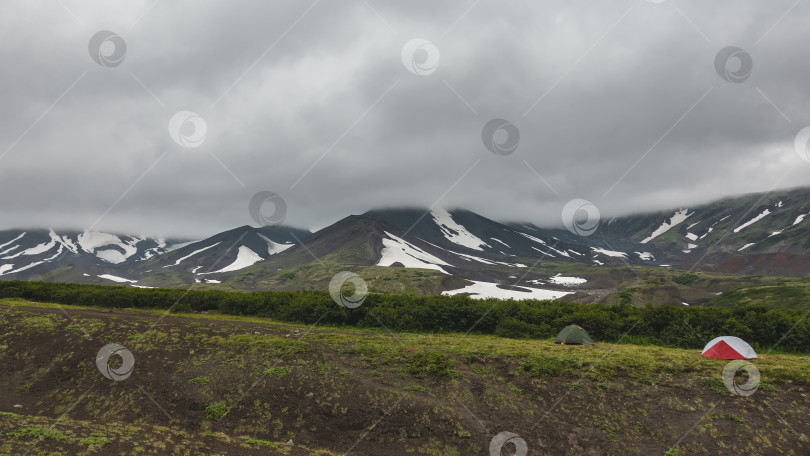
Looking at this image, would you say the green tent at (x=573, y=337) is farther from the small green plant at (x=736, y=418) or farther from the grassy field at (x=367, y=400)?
the small green plant at (x=736, y=418)

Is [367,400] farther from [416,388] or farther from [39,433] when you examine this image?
[39,433]

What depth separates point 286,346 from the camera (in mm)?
27281

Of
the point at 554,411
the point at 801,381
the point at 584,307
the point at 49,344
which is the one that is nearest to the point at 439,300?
the point at 584,307

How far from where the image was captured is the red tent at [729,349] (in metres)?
28.1

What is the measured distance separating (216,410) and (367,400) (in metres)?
7.22

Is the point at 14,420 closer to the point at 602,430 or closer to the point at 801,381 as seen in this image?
the point at 602,430

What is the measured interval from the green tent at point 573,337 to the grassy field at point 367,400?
735cm

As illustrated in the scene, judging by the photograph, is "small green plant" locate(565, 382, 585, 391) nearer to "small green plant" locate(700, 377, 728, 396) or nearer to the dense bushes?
"small green plant" locate(700, 377, 728, 396)

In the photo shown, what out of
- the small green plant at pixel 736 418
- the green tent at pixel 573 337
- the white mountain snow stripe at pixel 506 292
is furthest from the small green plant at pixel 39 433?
the white mountain snow stripe at pixel 506 292

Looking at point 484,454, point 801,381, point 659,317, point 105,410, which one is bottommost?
point 484,454

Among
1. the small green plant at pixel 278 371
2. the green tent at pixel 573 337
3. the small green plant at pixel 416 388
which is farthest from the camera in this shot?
the green tent at pixel 573 337

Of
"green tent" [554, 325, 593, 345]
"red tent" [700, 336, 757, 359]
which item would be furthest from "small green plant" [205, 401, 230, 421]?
"red tent" [700, 336, 757, 359]

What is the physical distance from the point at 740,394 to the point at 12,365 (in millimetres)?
39040

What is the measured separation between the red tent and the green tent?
8.50 metres
